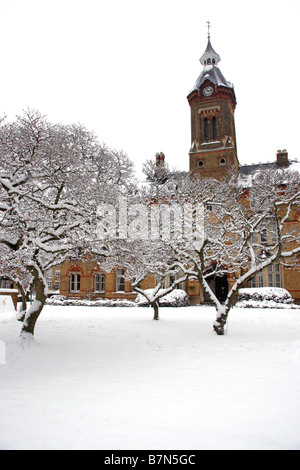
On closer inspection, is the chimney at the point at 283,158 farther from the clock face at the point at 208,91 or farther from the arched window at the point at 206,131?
the clock face at the point at 208,91

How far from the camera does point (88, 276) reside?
34156 millimetres

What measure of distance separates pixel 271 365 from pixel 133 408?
4.26m

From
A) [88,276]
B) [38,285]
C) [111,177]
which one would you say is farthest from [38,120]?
[88,276]

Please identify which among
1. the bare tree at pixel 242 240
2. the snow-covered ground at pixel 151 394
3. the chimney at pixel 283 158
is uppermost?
the chimney at pixel 283 158

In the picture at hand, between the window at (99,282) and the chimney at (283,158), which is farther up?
the chimney at (283,158)

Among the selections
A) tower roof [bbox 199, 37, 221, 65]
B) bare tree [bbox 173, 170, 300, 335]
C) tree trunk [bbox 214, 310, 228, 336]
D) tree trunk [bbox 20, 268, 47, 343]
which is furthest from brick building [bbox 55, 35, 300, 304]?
tree trunk [bbox 20, 268, 47, 343]

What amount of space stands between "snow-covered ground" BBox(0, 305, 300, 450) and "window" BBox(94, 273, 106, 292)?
23229 mm

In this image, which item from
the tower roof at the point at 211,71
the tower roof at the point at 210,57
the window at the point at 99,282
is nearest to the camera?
the window at the point at 99,282

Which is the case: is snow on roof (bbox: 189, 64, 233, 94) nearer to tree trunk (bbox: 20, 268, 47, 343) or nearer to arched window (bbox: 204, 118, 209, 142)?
arched window (bbox: 204, 118, 209, 142)

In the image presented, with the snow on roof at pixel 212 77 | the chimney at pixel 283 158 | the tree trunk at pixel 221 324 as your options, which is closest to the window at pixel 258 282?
the chimney at pixel 283 158

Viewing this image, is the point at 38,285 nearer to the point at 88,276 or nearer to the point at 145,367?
the point at 145,367

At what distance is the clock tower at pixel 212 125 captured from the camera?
34.1 metres

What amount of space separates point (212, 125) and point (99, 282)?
2136 cm

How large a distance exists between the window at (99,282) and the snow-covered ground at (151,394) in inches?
915
